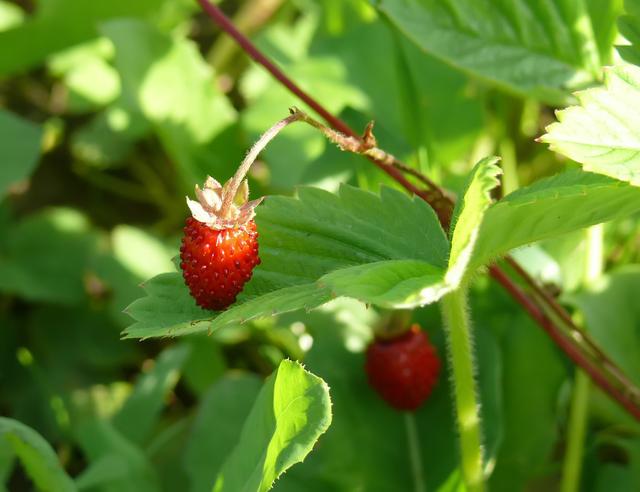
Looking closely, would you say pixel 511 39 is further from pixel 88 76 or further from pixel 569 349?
pixel 88 76

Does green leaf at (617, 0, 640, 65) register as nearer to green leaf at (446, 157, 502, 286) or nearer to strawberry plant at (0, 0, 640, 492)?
strawberry plant at (0, 0, 640, 492)

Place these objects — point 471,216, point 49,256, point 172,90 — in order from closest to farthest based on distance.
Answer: point 471,216 < point 172,90 < point 49,256

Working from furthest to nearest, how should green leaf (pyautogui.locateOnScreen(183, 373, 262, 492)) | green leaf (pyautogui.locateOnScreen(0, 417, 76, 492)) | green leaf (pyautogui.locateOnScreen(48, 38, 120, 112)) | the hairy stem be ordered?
green leaf (pyautogui.locateOnScreen(48, 38, 120, 112)), green leaf (pyautogui.locateOnScreen(183, 373, 262, 492)), the hairy stem, green leaf (pyautogui.locateOnScreen(0, 417, 76, 492))

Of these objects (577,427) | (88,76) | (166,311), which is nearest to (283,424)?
(166,311)

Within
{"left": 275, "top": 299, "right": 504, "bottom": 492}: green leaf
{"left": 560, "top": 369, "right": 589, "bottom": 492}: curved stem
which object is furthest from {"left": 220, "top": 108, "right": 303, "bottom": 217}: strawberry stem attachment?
{"left": 560, "top": 369, "right": 589, "bottom": 492}: curved stem

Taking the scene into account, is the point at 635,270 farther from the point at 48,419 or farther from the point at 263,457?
the point at 48,419

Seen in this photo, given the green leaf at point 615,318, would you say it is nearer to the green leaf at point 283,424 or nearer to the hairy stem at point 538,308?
the hairy stem at point 538,308
